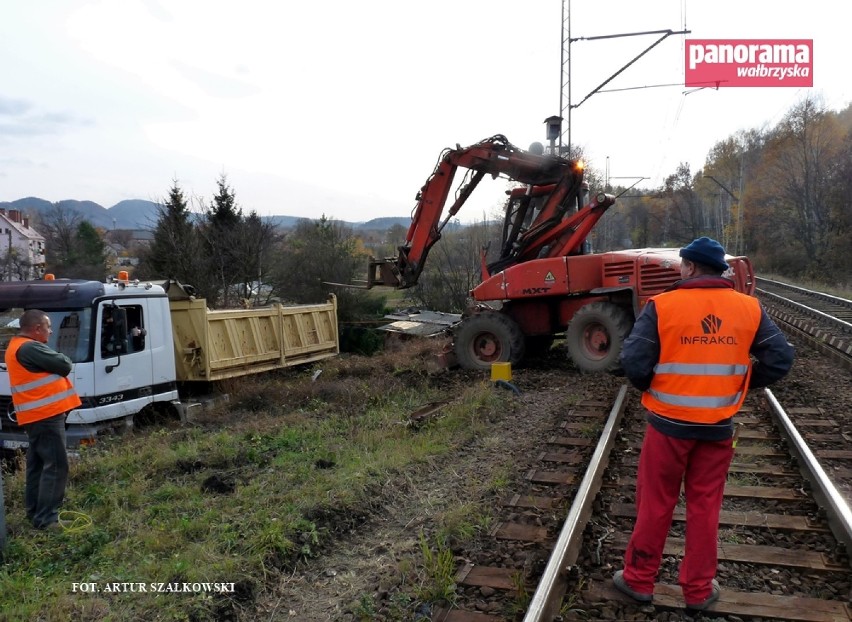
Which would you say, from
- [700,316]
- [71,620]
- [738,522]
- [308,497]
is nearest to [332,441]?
[308,497]

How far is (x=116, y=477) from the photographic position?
6418 millimetres

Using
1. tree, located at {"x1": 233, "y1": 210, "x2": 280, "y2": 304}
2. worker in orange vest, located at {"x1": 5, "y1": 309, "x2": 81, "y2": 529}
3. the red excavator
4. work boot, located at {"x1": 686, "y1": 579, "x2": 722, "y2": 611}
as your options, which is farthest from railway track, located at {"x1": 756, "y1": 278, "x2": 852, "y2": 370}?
tree, located at {"x1": 233, "y1": 210, "x2": 280, "y2": 304}

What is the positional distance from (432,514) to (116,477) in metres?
3.66

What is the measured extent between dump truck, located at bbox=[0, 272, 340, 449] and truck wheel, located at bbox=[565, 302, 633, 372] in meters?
6.45

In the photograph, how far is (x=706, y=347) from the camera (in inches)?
129

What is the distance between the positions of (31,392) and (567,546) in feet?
15.1

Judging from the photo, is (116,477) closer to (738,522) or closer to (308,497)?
(308,497)

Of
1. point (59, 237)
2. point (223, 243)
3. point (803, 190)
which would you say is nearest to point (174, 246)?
point (223, 243)

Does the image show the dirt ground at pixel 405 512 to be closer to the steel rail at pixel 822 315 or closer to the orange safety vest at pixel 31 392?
the orange safety vest at pixel 31 392

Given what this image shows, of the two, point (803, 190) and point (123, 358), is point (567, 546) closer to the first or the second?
point (123, 358)

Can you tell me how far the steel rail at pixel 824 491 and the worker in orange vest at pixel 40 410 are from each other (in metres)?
5.92

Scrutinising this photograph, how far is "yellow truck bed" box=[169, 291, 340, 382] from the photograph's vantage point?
11.5 metres

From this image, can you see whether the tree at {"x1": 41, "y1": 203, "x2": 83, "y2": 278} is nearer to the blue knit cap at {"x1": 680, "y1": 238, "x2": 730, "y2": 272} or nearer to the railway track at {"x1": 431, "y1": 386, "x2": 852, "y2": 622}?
the railway track at {"x1": 431, "y1": 386, "x2": 852, "y2": 622}

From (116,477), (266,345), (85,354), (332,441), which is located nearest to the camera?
(116,477)
